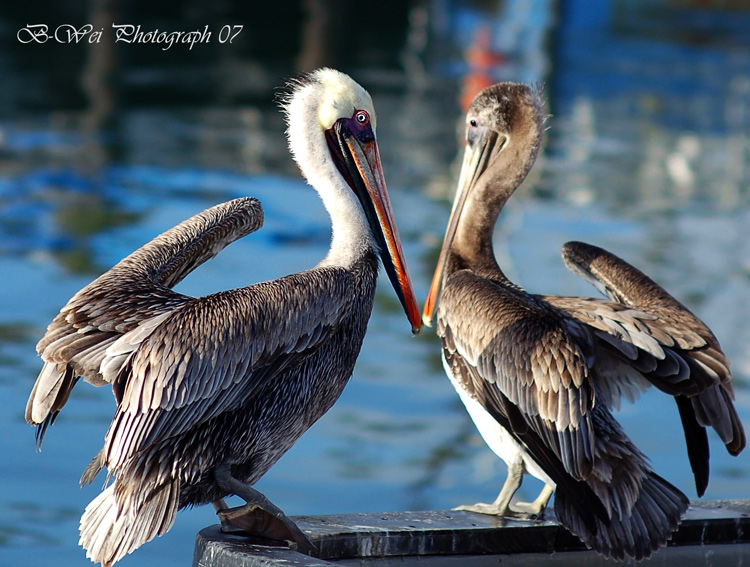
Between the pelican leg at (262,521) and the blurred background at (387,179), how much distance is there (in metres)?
1.47

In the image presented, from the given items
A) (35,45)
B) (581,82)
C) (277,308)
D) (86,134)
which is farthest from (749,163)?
(277,308)

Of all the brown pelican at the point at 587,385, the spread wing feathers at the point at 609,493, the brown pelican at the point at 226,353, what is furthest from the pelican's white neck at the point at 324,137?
the spread wing feathers at the point at 609,493

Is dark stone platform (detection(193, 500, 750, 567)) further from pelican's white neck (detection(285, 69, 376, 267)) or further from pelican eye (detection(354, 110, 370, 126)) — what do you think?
pelican eye (detection(354, 110, 370, 126))

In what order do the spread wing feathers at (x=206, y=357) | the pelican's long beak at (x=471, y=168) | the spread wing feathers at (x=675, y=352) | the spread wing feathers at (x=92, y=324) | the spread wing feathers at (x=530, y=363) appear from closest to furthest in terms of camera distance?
the spread wing feathers at (x=206, y=357)
the spread wing feathers at (x=92, y=324)
the spread wing feathers at (x=530, y=363)
the spread wing feathers at (x=675, y=352)
the pelican's long beak at (x=471, y=168)

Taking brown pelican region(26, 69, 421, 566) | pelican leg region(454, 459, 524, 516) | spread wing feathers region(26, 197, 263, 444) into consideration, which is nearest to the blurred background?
brown pelican region(26, 69, 421, 566)

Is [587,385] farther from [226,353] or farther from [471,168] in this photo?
[471,168]

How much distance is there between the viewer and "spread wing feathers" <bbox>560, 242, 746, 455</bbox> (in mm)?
3467

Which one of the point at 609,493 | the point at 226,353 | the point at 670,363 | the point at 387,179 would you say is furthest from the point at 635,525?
the point at 387,179

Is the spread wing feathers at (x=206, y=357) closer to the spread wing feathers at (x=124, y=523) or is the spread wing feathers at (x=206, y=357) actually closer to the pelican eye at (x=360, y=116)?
the spread wing feathers at (x=124, y=523)

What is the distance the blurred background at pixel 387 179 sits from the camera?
5.31 meters

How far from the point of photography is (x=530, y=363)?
3434mm

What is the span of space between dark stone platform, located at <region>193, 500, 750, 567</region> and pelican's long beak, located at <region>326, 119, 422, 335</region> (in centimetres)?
64

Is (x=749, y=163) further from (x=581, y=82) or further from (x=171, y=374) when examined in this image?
(x=171, y=374)

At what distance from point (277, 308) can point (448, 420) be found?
3055mm
